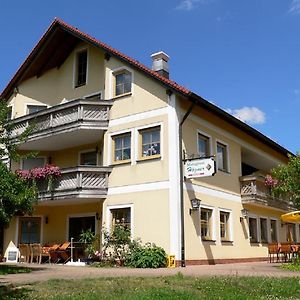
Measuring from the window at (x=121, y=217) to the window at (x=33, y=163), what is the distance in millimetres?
6268

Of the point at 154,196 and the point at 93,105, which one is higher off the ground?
the point at 93,105

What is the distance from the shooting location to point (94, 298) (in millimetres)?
8250

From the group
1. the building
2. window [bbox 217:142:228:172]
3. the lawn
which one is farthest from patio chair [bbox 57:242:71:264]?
the lawn

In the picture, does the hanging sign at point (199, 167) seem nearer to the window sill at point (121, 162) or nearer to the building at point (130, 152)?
Result: the building at point (130, 152)

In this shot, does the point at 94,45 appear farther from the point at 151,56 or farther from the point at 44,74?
the point at 44,74

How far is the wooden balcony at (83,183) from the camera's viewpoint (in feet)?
66.1

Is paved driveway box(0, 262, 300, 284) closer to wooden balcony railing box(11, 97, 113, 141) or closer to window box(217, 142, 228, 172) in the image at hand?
wooden balcony railing box(11, 97, 113, 141)

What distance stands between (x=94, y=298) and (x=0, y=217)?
305 inches

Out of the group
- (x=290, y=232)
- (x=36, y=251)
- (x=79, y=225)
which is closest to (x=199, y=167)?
(x=79, y=225)

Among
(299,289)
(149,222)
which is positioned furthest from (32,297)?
(149,222)

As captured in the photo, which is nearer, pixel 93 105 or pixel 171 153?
pixel 171 153

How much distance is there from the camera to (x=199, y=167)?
1864 centimetres

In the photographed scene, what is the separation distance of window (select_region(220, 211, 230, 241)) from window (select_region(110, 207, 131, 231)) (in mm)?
4685

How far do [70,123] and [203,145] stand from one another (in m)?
6.03
